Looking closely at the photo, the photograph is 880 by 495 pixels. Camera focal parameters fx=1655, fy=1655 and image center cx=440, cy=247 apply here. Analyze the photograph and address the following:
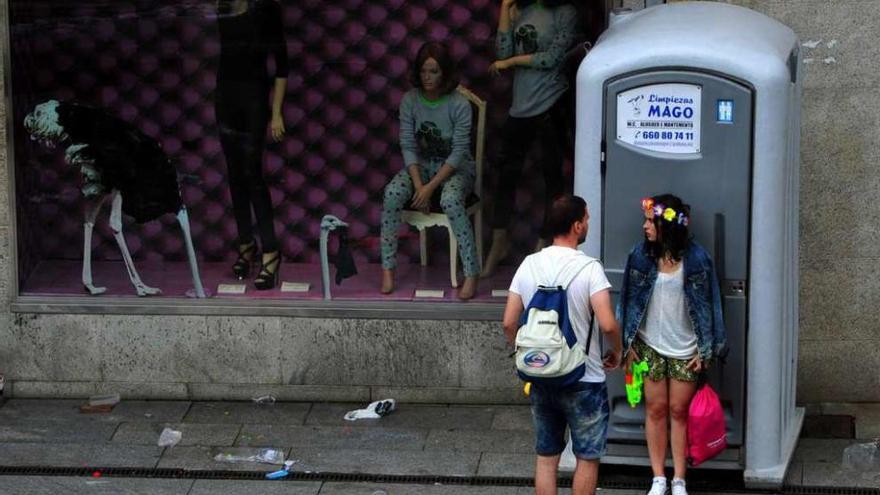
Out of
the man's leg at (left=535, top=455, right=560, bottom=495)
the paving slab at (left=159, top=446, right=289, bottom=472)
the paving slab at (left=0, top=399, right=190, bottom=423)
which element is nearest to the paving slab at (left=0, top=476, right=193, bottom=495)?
the paving slab at (left=159, top=446, right=289, bottom=472)

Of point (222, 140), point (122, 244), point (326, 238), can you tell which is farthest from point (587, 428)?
point (122, 244)

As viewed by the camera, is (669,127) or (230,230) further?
(230,230)

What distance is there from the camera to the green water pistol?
27.7 ft

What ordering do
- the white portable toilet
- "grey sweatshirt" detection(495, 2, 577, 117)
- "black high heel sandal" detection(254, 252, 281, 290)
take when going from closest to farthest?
the white portable toilet
"grey sweatshirt" detection(495, 2, 577, 117)
"black high heel sandal" detection(254, 252, 281, 290)

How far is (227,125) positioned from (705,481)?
3.79 m

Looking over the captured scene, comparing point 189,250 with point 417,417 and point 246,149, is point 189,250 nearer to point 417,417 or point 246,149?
point 246,149

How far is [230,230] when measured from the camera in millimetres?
10625

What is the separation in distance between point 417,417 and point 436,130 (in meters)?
1.77

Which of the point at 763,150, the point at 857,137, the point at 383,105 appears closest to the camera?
the point at 763,150

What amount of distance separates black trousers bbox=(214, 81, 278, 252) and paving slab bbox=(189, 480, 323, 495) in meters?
1.98

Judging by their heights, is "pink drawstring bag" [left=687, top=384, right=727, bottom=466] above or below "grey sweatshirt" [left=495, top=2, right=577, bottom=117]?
below

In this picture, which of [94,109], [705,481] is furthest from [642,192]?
[94,109]

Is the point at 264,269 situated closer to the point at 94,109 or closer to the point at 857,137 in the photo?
the point at 94,109

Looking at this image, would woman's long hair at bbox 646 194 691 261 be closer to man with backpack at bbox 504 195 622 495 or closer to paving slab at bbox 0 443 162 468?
man with backpack at bbox 504 195 622 495
